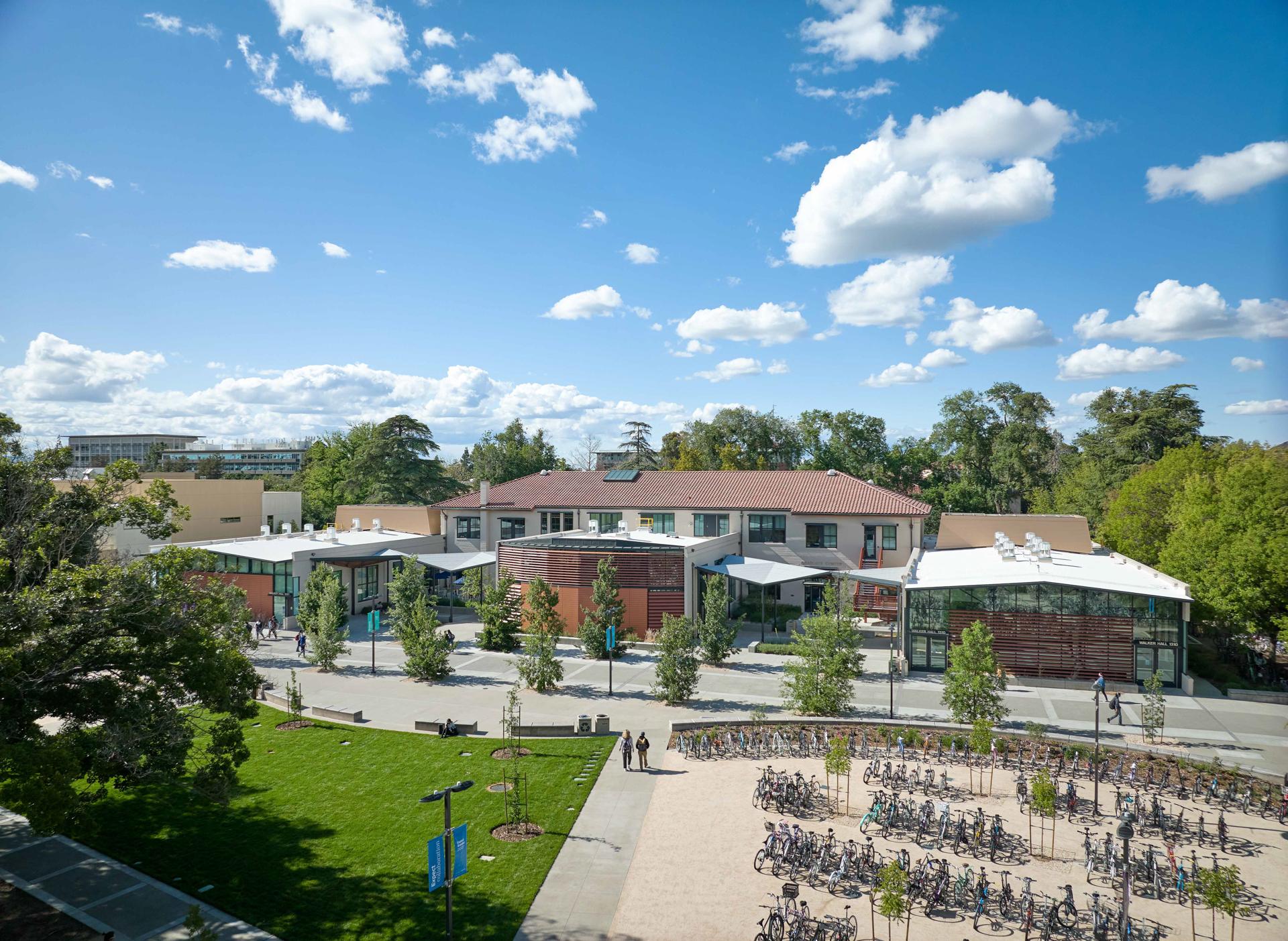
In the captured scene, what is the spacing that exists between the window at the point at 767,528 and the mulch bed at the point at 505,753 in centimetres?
2571

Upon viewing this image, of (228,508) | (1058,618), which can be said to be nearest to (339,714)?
(1058,618)

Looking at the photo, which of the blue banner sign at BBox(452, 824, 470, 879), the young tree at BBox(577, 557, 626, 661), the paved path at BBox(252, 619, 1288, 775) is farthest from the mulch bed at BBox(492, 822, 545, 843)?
the young tree at BBox(577, 557, 626, 661)

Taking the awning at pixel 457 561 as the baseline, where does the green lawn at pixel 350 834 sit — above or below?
below

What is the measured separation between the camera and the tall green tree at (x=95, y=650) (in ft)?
38.5

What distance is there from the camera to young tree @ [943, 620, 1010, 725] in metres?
22.3

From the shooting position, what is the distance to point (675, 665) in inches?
1022

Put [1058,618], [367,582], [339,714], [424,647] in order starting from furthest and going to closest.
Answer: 1. [367,582]
2. [1058,618]
3. [424,647]
4. [339,714]

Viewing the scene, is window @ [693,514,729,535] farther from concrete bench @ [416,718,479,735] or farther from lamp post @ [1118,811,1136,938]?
lamp post @ [1118,811,1136,938]

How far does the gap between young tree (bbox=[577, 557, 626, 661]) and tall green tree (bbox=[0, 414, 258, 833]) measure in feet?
57.8

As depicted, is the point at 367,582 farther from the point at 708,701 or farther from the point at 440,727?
the point at 708,701

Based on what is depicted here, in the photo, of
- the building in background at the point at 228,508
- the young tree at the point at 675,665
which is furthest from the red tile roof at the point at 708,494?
the young tree at the point at 675,665

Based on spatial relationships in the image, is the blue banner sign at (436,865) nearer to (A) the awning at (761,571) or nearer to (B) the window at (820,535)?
(A) the awning at (761,571)

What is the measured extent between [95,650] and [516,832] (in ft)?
29.6

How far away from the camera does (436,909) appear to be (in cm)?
1386
